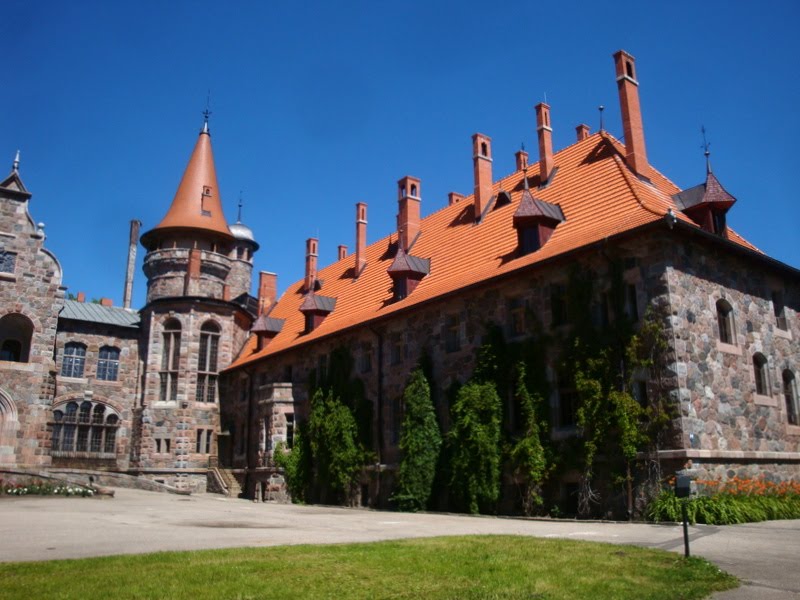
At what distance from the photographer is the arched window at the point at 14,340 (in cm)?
3453

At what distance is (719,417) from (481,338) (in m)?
7.17

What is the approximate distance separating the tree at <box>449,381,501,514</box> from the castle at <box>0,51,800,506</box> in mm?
1658

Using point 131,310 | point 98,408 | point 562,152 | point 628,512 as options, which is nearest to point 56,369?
point 98,408

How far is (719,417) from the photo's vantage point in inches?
696

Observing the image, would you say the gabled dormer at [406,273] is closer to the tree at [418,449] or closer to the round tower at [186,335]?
the tree at [418,449]

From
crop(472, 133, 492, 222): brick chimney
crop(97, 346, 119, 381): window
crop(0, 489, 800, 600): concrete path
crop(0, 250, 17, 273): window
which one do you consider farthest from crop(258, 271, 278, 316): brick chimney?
crop(0, 489, 800, 600): concrete path

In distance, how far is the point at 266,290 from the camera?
1622 inches

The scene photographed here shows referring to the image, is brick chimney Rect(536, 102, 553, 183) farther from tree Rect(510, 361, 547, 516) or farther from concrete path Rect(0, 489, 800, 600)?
concrete path Rect(0, 489, 800, 600)

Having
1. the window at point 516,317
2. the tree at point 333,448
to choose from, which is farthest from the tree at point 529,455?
the tree at point 333,448

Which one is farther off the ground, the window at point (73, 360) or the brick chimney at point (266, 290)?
the brick chimney at point (266, 290)

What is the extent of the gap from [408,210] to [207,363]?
14.0 metres

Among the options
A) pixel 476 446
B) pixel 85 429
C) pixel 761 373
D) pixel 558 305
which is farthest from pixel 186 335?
pixel 761 373

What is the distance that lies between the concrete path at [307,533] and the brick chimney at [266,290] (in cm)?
2107

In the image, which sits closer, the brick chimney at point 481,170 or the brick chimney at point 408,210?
the brick chimney at point 481,170
